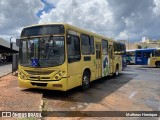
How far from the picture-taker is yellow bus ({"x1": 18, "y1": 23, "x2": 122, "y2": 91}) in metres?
10.7

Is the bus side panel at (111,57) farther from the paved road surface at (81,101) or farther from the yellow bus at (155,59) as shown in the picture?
the yellow bus at (155,59)

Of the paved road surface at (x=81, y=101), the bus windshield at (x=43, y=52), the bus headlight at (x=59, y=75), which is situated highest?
the bus windshield at (x=43, y=52)

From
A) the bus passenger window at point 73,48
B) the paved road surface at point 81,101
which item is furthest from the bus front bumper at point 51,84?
the bus passenger window at point 73,48

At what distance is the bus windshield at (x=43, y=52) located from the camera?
35.2ft

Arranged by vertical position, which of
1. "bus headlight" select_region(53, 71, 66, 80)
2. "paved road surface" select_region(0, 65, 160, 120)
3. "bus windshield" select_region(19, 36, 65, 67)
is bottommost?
"paved road surface" select_region(0, 65, 160, 120)

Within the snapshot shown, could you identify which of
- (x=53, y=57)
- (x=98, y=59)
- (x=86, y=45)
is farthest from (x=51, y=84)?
(x=98, y=59)

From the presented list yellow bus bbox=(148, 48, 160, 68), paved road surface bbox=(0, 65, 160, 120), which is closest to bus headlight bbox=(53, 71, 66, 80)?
paved road surface bbox=(0, 65, 160, 120)

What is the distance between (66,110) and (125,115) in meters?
1.97

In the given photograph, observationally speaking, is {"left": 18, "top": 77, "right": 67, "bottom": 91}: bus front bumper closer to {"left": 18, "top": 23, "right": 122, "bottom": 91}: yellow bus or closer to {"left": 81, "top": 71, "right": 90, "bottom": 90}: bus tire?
{"left": 18, "top": 23, "right": 122, "bottom": 91}: yellow bus

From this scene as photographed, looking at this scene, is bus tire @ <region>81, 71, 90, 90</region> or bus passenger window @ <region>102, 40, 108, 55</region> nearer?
bus tire @ <region>81, 71, 90, 90</region>

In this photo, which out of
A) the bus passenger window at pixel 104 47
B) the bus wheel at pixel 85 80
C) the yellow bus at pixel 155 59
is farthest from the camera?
the yellow bus at pixel 155 59

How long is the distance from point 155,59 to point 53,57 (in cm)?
2740

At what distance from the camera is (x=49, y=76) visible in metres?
10.8

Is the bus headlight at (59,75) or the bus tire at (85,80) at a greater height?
the bus headlight at (59,75)
